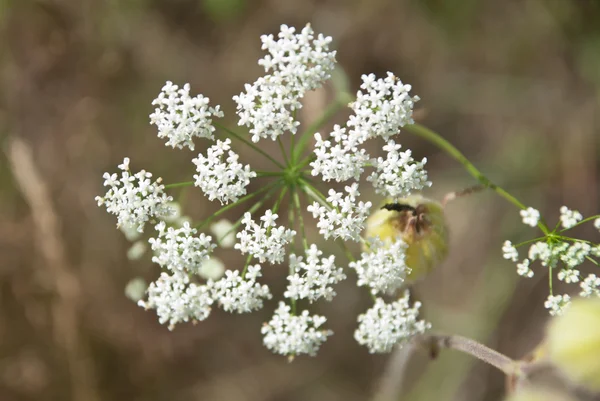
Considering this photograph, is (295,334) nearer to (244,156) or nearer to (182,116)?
(182,116)

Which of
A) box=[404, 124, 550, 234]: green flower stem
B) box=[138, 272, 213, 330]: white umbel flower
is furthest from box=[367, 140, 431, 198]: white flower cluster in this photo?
box=[138, 272, 213, 330]: white umbel flower

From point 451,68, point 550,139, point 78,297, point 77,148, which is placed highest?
point 451,68

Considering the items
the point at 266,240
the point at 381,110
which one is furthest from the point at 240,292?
the point at 381,110

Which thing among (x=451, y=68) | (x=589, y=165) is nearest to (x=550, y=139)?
(x=589, y=165)

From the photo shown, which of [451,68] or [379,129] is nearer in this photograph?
[379,129]

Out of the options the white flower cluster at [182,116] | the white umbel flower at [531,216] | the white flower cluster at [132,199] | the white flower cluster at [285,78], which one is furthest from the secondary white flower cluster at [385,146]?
the white flower cluster at [132,199]

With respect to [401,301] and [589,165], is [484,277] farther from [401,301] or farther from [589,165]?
[401,301]

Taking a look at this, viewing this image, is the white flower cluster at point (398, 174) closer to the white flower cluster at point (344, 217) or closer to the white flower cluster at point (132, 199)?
the white flower cluster at point (344, 217)
